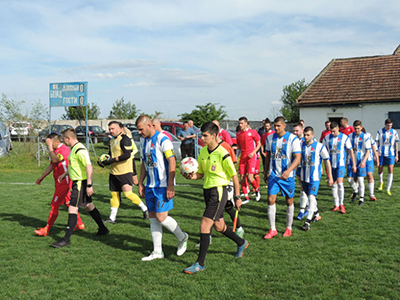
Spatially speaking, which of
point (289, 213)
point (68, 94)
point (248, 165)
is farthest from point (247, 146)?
point (68, 94)

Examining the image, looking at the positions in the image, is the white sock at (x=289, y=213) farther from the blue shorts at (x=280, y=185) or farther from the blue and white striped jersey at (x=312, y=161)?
the blue and white striped jersey at (x=312, y=161)

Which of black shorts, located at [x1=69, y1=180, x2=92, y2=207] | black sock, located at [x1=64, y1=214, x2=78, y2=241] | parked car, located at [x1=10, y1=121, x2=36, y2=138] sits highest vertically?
parked car, located at [x1=10, y1=121, x2=36, y2=138]

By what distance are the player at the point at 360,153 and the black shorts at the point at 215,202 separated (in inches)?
208

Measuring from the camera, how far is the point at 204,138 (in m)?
5.16

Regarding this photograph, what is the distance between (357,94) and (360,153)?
1410cm

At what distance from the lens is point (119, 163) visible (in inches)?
305

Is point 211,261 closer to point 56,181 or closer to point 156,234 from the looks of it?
point 156,234

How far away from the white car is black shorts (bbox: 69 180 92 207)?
14016mm

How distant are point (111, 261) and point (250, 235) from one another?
8.27 ft

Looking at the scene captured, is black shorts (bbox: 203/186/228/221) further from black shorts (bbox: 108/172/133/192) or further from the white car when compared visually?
the white car

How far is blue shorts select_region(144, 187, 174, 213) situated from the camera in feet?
17.9

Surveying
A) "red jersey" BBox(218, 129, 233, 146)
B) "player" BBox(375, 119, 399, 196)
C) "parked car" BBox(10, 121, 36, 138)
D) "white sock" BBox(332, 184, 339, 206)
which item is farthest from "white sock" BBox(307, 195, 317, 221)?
"parked car" BBox(10, 121, 36, 138)

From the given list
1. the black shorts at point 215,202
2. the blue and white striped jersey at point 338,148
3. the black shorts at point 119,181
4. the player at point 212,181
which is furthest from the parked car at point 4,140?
the black shorts at point 215,202

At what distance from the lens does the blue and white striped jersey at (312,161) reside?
7.43 meters
